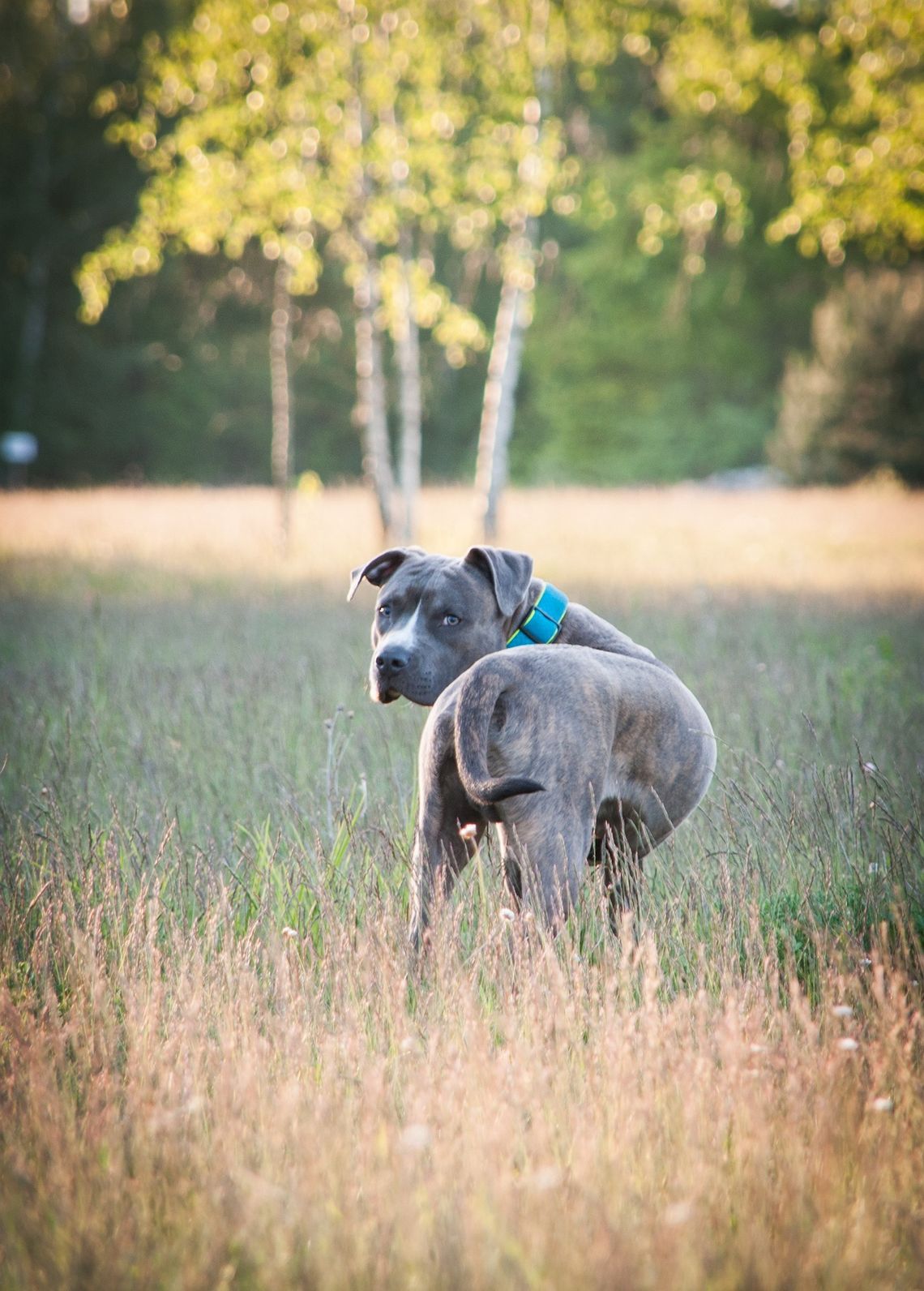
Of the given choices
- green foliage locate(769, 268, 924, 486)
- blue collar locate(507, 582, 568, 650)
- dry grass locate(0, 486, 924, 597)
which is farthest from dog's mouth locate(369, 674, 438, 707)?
green foliage locate(769, 268, 924, 486)

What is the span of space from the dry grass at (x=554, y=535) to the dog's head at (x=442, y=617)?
7280 millimetres

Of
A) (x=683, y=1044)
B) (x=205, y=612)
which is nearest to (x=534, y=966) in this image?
(x=683, y=1044)

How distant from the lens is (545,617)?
3.55m

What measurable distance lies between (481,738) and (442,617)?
86cm

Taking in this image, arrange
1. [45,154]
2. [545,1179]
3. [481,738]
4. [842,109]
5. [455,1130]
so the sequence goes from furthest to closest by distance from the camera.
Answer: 1. [45,154]
2. [842,109]
3. [481,738]
4. [455,1130]
5. [545,1179]

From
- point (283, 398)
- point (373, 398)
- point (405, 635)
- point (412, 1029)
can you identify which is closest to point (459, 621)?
point (405, 635)

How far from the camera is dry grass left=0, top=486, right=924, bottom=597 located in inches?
474

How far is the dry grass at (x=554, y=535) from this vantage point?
12.0 m

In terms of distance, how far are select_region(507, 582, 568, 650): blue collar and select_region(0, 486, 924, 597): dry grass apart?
7.25m

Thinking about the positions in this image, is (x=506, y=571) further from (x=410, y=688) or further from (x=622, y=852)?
(x=622, y=852)

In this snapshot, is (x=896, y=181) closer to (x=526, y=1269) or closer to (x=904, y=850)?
(x=904, y=850)

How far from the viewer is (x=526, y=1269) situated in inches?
67.4

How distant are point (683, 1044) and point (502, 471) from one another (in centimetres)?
1238

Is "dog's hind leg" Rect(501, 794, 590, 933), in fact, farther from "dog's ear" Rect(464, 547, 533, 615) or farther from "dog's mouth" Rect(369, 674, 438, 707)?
"dog's ear" Rect(464, 547, 533, 615)
